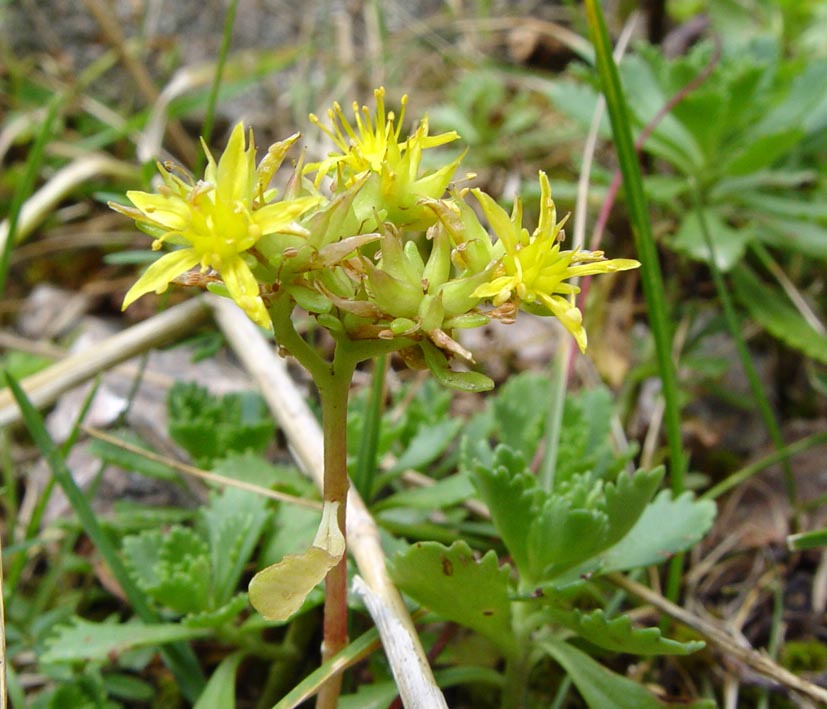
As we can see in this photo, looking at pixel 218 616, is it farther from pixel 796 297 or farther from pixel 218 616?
pixel 796 297

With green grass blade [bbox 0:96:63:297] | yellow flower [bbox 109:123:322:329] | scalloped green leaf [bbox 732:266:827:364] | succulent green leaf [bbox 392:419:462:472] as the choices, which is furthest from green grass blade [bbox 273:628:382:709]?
scalloped green leaf [bbox 732:266:827:364]

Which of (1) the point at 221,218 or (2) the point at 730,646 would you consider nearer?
(1) the point at 221,218

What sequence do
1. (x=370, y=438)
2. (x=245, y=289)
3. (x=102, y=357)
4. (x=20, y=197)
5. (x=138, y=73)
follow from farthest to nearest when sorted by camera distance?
(x=138, y=73) → (x=102, y=357) → (x=20, y=197) → (x=370, y=438) → (x=245, y=289)

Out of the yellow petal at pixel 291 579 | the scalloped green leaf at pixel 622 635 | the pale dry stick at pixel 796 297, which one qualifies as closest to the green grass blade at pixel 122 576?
the yellow petal at pixel 291 579

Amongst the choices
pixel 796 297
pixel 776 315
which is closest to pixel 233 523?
pixel 776 315

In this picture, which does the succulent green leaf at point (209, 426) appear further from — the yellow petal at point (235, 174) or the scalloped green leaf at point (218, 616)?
the yellow petal at point (235, 174)

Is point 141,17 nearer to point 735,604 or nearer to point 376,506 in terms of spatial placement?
point 376,506

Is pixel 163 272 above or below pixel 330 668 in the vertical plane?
above
